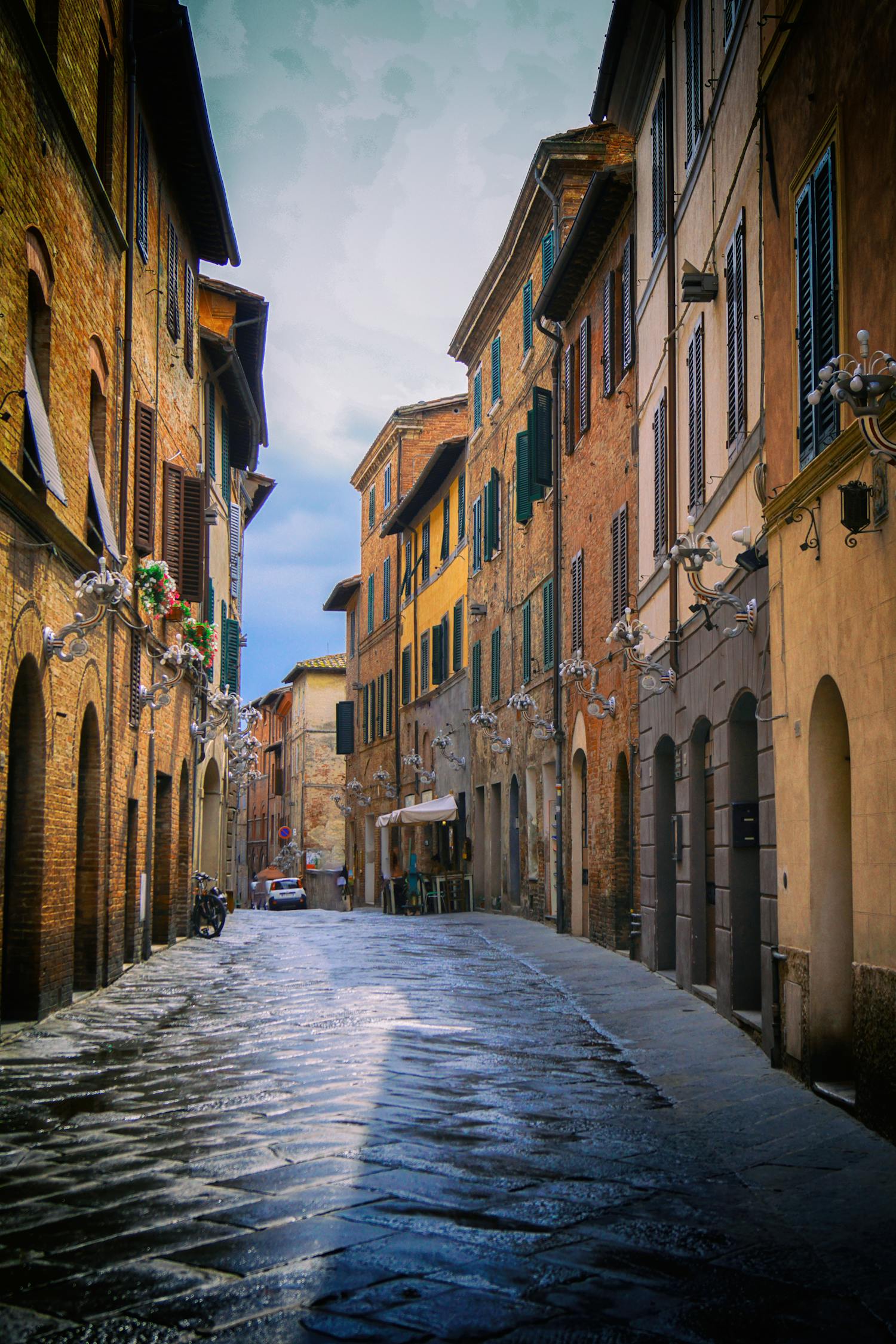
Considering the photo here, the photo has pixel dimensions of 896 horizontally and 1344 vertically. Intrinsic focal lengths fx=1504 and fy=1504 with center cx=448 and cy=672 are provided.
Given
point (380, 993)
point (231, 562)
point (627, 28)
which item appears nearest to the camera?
point (380, 993)

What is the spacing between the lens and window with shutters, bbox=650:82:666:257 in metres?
14.9

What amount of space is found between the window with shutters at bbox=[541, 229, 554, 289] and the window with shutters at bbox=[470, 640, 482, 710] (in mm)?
8142

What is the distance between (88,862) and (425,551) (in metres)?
24.2

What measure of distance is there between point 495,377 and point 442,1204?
25.1 m

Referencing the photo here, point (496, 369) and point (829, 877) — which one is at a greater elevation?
point (496, 369)

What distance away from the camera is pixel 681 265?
553 inches

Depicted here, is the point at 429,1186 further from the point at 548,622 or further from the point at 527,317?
the point at 527,317

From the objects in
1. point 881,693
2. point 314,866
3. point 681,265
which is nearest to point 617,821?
point 681,265

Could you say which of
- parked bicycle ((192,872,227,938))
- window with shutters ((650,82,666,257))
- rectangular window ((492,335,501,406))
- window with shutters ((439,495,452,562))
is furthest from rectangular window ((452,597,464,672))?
window with shutters ((650,82,666,257))

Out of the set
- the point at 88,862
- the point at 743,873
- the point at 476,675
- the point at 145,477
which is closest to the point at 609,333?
the point at 145,477

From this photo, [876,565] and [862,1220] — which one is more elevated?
[876,565]

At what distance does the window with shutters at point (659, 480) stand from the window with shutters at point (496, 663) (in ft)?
42.2

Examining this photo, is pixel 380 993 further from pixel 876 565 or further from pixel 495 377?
pixel 495 377

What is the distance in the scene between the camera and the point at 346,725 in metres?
48.1
